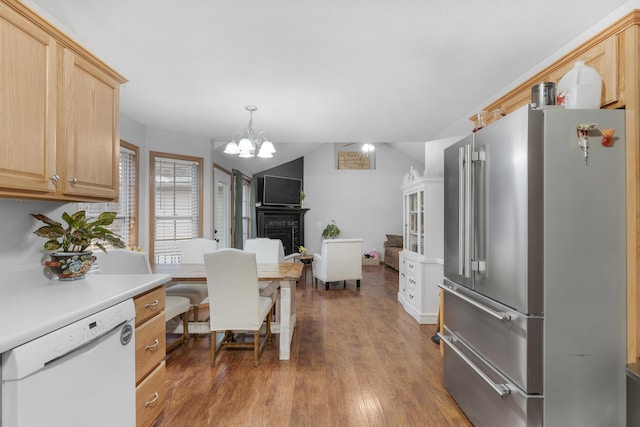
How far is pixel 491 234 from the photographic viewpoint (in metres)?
1.66

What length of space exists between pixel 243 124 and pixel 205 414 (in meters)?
3.09

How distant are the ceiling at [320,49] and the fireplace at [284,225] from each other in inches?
168

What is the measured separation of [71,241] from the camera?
1727 millimetres

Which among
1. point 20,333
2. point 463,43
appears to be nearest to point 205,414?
point 20,333

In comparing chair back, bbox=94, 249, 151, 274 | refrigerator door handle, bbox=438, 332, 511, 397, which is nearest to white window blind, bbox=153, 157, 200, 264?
chair back, bbox=94, 249, 151, 274

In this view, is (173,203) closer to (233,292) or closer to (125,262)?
(125,262)

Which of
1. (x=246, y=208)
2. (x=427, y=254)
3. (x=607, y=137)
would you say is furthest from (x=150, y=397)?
(x=246, y=208)

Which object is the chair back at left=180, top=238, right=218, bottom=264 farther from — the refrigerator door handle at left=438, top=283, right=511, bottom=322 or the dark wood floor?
the refrigerator door handle at left=438, top=283, right=511, bottom=322

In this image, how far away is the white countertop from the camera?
1.00 metres

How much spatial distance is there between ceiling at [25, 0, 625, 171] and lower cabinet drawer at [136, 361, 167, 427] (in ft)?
6.59

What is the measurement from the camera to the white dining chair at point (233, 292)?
8.33ft

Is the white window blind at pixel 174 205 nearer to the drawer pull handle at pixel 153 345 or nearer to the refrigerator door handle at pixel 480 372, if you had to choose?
the drawer pull handle at pixel 153 345

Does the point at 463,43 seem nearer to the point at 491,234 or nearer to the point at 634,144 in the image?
the point at 634,144

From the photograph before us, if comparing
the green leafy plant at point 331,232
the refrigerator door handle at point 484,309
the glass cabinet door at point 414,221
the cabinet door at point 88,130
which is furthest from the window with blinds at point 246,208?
the refrigerator door handle at point 484,309
